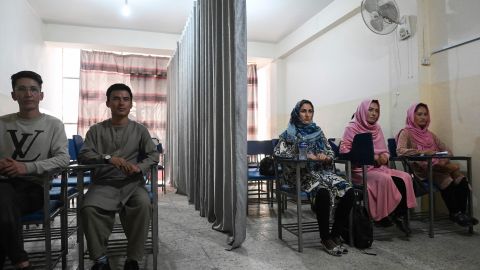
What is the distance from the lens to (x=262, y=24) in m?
5.60

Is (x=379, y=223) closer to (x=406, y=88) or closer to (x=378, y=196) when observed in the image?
(x=378, y=196)

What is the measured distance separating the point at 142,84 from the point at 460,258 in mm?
6195

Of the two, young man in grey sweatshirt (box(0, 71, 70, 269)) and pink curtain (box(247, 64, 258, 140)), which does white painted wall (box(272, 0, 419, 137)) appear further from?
young man in grey sweatshirt (box(0, 71, 70, 269))

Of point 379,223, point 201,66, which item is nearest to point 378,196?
point 379,223

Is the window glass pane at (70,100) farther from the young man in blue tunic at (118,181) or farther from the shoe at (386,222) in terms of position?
the shoe at (386,222)

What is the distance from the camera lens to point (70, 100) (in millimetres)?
6762

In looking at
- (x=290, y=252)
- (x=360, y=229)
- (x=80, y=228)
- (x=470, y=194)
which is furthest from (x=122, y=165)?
(x=470, y=194)

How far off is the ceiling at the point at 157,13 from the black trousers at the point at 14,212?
3.62 meters

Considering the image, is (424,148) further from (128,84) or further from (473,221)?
(128,84)

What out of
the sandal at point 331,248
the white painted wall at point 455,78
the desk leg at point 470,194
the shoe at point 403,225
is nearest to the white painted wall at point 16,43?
the sandal at point 331,248

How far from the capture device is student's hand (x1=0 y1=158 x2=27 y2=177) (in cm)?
171

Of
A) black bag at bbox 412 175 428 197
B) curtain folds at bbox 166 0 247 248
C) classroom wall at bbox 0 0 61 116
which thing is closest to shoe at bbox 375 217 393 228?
black bag at bbox 412 175 428 197

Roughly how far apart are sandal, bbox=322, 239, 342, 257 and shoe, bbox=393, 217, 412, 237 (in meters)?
0.77

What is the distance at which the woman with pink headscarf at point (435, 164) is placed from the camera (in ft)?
9.37
